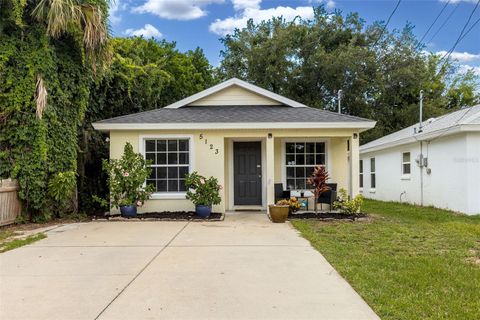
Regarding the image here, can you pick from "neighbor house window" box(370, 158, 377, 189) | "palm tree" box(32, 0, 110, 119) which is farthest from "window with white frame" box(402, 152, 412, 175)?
"palm tree" box(32, 0, 110, 119)

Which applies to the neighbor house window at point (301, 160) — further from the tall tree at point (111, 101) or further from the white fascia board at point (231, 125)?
the tall tree at point (111, 101)

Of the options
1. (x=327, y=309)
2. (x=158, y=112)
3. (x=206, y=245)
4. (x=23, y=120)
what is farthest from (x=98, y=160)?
(x=327, y=309)

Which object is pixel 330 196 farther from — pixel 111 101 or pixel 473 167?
pixel 111 101

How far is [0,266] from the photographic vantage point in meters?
5.58

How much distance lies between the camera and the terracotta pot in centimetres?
992

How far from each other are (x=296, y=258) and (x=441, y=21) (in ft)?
31.4

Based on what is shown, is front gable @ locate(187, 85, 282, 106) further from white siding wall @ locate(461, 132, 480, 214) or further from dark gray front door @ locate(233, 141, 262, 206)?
white siding wall @ locate(461, 132, 480, 214)

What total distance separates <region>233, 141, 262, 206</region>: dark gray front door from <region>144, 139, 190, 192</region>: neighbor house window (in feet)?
6.15

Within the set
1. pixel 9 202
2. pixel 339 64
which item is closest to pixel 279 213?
pixel 9 202

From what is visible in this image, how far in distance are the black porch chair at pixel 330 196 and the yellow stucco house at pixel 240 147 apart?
48cm

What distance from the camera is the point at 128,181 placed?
1059 centimetres

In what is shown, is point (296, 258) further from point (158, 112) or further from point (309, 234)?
point (158, 112)

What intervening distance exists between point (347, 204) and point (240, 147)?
12.5ft

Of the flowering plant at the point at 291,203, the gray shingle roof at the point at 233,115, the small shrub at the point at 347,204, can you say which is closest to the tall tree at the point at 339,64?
the gray shingle roof at the point at 233,115
